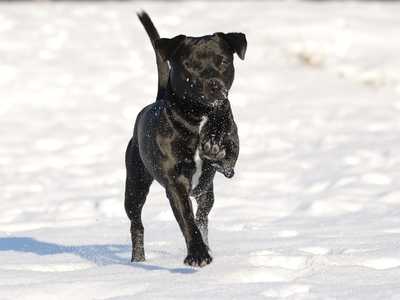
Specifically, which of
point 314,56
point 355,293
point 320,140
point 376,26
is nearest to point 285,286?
point 355,293

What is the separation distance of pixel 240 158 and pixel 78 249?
425 cm

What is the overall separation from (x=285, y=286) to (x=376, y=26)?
41.5 ft

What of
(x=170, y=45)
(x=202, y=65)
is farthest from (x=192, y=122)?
(x=170, y=45)

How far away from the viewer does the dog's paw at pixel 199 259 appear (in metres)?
4.16

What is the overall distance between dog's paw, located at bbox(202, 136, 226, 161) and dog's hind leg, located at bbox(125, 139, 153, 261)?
760mm

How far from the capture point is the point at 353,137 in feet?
34.0

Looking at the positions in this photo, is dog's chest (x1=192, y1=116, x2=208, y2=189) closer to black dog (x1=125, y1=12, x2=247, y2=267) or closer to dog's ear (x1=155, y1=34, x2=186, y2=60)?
black dog (x1=125, y1=12, x2=247, y2=267)

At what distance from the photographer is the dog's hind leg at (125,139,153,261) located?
5.26 m

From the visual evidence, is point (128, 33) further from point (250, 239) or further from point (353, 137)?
point (250, 239)

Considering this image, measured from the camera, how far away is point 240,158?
9.70 meters

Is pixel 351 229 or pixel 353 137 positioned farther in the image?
pixel 353 137

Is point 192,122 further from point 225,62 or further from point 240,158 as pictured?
point 240,158

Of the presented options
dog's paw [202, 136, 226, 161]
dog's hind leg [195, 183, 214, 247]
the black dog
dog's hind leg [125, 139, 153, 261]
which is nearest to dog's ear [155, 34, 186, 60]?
the black dog

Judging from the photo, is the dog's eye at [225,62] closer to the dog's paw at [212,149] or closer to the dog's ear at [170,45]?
the dog's ear at [170,45]
